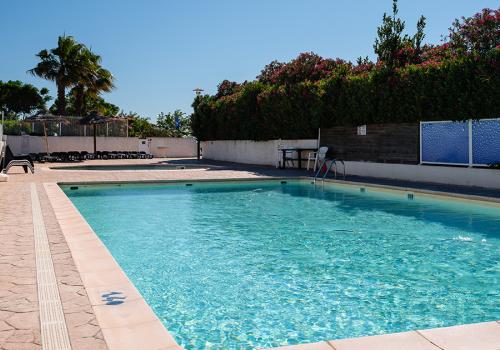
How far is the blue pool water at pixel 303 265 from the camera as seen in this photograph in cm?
423

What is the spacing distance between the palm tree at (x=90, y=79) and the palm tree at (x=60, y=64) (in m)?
0.46

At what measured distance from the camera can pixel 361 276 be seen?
221 inches

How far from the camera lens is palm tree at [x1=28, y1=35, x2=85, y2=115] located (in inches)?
1316

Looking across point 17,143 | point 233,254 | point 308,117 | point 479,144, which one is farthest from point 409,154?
point 17,143

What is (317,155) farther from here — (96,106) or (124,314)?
(96,106)

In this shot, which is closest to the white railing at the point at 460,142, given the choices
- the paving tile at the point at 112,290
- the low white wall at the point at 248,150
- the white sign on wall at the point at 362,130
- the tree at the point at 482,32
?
the tree at the point at 482,32

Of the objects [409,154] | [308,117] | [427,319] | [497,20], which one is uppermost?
[497,20]

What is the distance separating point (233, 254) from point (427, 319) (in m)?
3.11

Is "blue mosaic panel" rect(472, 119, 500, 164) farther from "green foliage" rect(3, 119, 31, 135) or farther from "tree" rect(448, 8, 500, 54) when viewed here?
"green foliage" rect(3, 119, 31, 135)

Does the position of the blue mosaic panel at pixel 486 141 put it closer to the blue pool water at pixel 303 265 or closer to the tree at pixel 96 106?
the blue pool water at pixel 303 265

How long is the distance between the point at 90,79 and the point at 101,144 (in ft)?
19.1

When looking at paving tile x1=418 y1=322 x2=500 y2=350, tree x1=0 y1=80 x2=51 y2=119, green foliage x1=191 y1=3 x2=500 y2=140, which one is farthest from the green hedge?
tree x1=0 y1=80 x2=51 y2=119

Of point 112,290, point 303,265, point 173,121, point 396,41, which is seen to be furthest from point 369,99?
point 173,121

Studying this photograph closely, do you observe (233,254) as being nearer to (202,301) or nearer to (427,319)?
(202,301)
